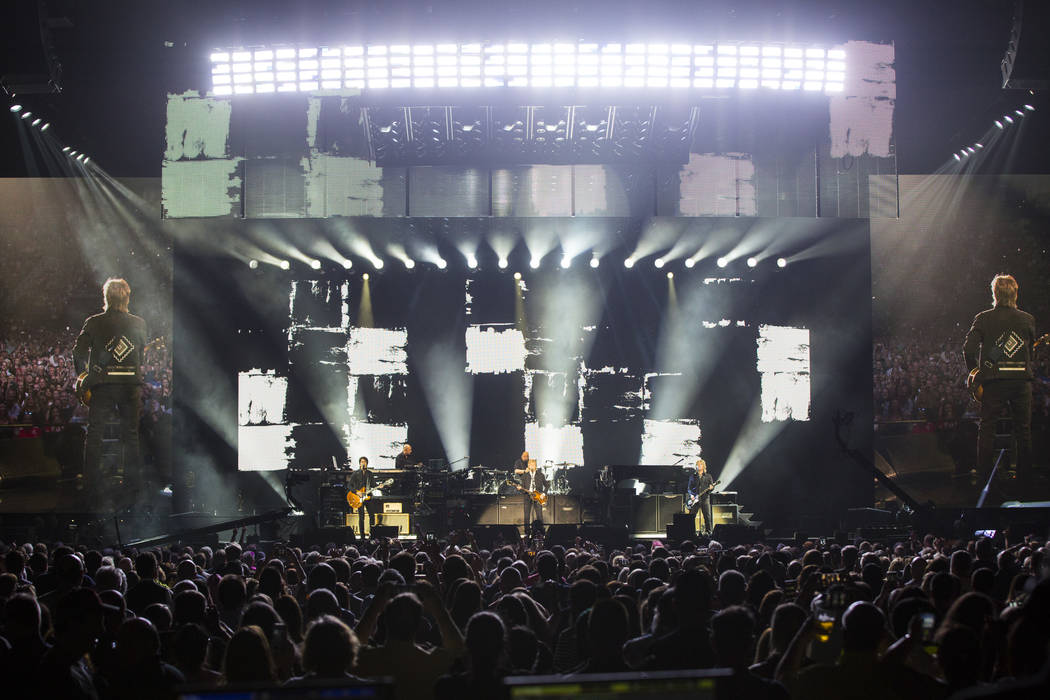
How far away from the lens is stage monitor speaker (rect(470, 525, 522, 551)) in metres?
12.6

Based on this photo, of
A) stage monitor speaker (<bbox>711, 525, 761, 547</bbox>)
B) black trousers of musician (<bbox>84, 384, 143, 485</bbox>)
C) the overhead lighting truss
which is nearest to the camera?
stage monitor speaker (<bbox>711, 525, 761, 547</bbox>)

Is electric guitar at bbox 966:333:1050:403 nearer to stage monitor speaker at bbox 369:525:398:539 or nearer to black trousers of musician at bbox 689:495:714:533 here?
black trousers of musician at bbox 689:495:714:533

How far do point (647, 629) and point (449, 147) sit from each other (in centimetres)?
1329

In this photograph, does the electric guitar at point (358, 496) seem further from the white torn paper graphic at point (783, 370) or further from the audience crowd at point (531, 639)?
the audience crowd at point (531, 639)

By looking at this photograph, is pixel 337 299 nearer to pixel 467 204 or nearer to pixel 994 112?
pixel 467 204

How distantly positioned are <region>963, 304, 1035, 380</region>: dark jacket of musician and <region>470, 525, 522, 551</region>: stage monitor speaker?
30.4ft

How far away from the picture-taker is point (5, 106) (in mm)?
15141

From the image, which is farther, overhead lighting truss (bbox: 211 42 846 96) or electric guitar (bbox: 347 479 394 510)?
electric guitar (bbox: 347 479 394 510)

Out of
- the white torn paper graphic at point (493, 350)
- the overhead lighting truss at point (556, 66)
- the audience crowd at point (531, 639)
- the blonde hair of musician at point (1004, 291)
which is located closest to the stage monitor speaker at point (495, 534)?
the audience crowd at point (531, 639)

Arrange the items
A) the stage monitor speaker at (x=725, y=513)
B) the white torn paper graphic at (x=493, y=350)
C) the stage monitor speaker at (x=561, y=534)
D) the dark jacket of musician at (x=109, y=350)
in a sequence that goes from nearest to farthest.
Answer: the stage monitor speaker at (x=561, y=534) < the dark jacket of musician at (x=109, y=350) < the stage monitor speaker at (x=725, y=513) < the white torn paper graphic at (x=493, y=350)

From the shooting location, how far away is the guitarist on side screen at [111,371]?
16.3 metres

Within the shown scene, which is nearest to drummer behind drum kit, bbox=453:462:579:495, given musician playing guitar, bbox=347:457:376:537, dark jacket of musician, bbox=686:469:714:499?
musician playing guitar, bbox=347:457:376:537

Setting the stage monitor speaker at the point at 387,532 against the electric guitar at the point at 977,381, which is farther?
the electric guitar at the point at 977,381

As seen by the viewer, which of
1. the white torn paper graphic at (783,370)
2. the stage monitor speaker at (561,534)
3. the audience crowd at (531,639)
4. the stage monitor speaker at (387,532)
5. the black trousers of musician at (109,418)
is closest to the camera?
the audience crowd at (531,639)
